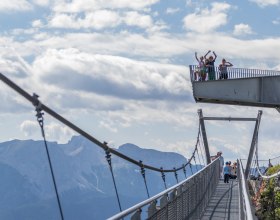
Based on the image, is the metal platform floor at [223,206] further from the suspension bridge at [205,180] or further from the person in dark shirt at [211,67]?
the person in dark shirt at [211,67]

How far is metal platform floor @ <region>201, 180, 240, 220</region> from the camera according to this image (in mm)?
20513

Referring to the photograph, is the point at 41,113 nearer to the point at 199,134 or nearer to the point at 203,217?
the point at 203,217

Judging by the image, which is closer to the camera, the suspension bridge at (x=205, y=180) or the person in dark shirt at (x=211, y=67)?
the suspension bridge at (x=205, y=180)

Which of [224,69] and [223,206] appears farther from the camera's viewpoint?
[224,69]

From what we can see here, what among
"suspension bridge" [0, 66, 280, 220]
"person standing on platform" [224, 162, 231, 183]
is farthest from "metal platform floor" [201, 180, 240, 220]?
"person standing on platform" [224, 162, 231, 183]

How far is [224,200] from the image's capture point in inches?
1034

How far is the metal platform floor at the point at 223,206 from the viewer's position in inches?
808

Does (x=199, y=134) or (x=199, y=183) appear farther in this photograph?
(x=199, y=134)

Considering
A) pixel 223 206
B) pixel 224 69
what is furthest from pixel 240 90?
pixel 223 206

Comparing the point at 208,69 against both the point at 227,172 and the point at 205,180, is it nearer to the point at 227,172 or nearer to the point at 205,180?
the point at 227,172

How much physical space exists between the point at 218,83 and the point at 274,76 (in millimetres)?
3916

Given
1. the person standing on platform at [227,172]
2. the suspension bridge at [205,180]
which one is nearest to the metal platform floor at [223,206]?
the suspension bridge at [205,180]

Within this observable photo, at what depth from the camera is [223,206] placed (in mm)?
23625

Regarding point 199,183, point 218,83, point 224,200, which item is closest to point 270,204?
point 224,200
